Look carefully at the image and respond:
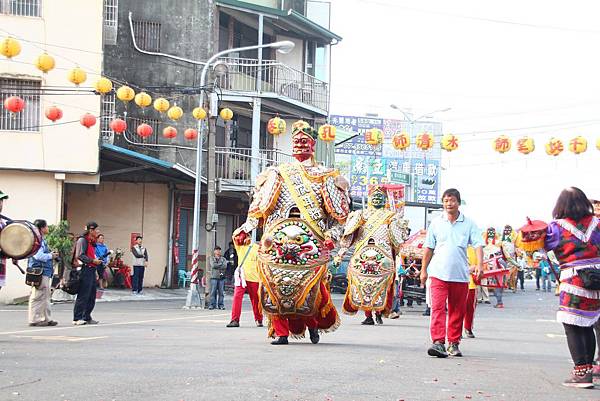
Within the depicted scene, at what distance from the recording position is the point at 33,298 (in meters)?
16.3

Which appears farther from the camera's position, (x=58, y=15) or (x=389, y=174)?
(x=389, y=174)

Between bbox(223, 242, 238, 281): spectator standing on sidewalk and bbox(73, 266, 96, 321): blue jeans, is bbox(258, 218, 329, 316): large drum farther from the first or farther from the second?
bbox(223, 242, 238, 281): spectator standing on sidewalk

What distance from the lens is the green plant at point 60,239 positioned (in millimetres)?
25734

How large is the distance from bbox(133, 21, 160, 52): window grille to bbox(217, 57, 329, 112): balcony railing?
8.85 ft

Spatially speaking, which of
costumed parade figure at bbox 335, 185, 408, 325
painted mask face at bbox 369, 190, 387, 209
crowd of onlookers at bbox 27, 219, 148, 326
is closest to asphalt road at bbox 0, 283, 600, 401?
crowd of onlookers at bbox 27, 219, 148, 326

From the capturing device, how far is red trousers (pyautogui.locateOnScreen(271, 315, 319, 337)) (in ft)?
41.0

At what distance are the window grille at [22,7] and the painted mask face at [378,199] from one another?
13752 mm

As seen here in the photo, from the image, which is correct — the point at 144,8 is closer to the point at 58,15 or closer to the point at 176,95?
the point at 176,95

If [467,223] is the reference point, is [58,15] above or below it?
above

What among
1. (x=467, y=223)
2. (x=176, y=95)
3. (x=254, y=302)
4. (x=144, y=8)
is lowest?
(x=254, y=302)

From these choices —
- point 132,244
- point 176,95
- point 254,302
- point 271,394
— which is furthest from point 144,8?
point 271,394

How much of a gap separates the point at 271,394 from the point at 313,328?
510 centimetres

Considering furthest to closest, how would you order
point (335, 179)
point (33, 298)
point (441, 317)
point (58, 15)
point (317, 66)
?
point (317, 66) → point (58, 15) → point (33, 298) → point (335, 179) → point (441, 317)

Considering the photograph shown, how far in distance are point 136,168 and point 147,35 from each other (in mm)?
7611
